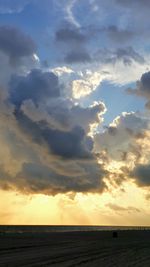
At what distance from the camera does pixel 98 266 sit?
93.2ft

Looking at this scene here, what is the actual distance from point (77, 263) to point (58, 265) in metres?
2.30

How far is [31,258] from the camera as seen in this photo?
106ft

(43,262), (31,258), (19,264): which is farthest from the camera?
(31,258)

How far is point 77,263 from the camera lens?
29.8 m

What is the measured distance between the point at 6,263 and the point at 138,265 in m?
8.65

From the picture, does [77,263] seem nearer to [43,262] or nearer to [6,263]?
[43,262]

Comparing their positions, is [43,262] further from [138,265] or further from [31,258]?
[138,265]

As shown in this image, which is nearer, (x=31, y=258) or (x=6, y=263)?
(x=6, y=263)

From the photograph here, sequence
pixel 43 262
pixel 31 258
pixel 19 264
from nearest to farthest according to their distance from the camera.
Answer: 1. pixel 19 264
2. pixel 43 262
3. pixel 31 258

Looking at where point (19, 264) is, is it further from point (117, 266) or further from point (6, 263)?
point (117, 266)

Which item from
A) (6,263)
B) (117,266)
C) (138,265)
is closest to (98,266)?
(117,266)

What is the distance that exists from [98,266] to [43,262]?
3.70 metres

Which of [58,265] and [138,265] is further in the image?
[138,265]

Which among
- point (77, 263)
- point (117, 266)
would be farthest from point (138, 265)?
point (77, 263)
